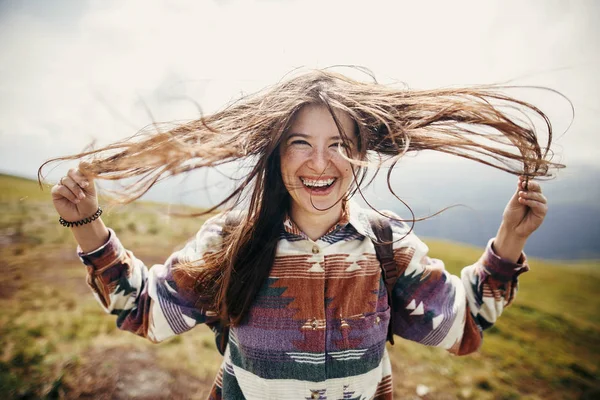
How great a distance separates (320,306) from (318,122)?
1.14 m

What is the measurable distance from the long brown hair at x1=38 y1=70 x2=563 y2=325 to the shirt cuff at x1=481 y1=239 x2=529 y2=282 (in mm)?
597

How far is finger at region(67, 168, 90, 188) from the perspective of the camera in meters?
1.83

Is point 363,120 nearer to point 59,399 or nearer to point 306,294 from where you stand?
point 306,294

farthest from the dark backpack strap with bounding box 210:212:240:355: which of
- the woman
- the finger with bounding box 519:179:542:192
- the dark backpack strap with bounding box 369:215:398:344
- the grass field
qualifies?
the finger with bounding box 519:179:542:192

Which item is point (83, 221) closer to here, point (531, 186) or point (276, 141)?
point (276, 141)

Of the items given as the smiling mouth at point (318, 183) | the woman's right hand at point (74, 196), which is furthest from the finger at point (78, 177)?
the smiling mouth at point (318, 183)

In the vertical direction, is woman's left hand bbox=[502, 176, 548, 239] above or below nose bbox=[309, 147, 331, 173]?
below

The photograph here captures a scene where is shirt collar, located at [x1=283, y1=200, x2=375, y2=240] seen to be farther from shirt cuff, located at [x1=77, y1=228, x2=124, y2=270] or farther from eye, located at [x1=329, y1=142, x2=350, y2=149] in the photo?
shirt cuff, located at [x1=77, y1=228, x2=124, y2=270]

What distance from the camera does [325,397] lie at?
1929 millimetres

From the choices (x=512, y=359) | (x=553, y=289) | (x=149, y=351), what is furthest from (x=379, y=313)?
(x=553, y=289)

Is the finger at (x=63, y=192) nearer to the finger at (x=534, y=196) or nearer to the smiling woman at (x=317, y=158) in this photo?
the smiling woman at (x=317, y=158)

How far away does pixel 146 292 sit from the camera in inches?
81.4

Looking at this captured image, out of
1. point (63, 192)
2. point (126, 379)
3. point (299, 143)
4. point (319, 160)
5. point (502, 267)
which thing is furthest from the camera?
point (126, 379)

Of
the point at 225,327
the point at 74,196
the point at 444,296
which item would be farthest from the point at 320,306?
the point at 74,196
